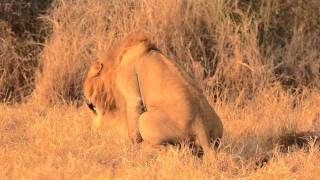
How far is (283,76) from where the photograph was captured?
9594 mm

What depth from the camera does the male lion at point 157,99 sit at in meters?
6.28

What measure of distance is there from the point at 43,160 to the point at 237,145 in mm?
1925

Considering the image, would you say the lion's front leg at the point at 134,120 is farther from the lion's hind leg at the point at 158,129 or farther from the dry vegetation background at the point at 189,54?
the dry vegetation background at the point at 189,54

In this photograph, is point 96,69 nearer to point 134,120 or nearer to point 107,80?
point 107,80

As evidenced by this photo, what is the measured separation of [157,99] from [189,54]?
3.15 m

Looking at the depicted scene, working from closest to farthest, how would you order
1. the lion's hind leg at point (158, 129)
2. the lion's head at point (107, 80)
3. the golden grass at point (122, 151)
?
the golden grass at point (122, 151)
the lion's hind leg at point (158, 129)
the lion's head at point (107, 80)

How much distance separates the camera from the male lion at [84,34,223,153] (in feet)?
20.6

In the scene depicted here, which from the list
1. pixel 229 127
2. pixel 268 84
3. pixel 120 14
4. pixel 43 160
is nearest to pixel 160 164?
pixel 43 160

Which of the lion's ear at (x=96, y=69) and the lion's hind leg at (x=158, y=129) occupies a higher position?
the lion's ear at (x=96, y=69)

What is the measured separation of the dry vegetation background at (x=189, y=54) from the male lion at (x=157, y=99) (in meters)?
0.78

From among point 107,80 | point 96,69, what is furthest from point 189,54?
point 107,80

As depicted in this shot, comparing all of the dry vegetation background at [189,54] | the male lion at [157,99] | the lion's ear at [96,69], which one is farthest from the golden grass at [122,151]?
the lion's ear at [96,69]

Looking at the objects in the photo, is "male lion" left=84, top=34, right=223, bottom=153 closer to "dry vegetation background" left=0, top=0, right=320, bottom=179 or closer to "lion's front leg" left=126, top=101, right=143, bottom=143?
"lion's front leg" left=126, top=101, right=143, bottom=143

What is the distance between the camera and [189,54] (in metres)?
9.49
